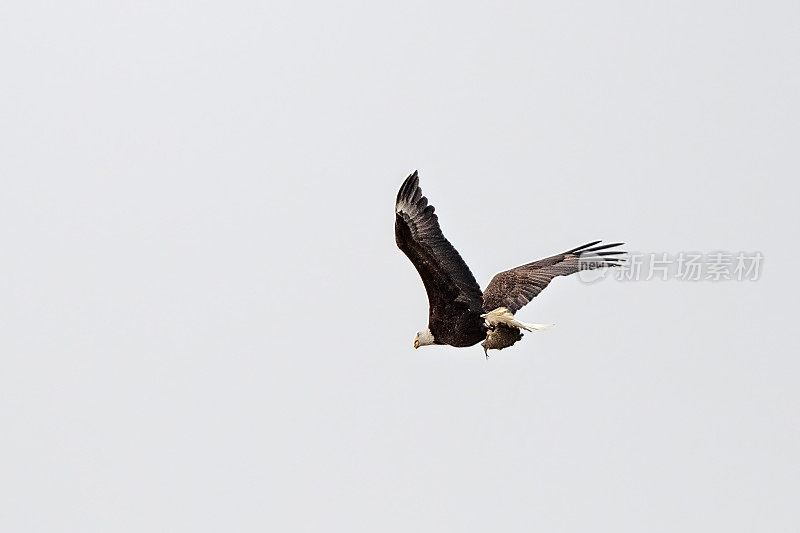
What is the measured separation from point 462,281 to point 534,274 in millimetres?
1521

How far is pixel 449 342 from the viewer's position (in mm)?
21500

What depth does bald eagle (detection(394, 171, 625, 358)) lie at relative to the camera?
67.5ft

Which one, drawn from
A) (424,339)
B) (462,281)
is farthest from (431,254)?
(424,339)

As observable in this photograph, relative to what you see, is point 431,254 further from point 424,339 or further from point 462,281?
point 424,339

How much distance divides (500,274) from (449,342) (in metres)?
1.51

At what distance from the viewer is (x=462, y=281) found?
21.0 meters

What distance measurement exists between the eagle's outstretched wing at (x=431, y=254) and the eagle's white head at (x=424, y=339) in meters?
0.40

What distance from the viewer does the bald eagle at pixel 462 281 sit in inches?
810

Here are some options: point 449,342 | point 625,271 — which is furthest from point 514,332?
point 625,271

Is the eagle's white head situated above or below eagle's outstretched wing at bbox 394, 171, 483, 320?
below

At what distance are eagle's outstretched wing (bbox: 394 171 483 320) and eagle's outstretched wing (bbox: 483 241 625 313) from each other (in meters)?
0.57

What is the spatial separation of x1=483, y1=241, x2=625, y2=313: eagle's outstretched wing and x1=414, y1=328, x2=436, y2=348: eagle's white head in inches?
34.8

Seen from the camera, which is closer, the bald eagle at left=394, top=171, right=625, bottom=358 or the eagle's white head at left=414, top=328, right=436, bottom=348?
the bald eagle at left=394, top=171, right=625, bottom=358

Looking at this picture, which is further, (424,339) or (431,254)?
(424,339)
